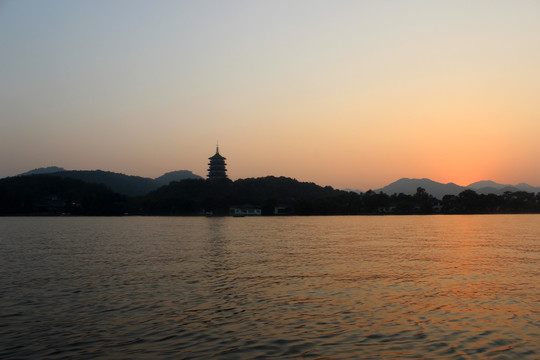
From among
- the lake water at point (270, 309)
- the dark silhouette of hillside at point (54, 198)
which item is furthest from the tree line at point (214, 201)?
the lake water at point (270, 309)

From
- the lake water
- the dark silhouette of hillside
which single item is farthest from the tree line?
the lake water

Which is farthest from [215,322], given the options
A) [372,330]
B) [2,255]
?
[2,255]

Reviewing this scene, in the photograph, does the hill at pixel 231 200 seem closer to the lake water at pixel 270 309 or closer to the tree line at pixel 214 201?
the tree line at pixel 214 201

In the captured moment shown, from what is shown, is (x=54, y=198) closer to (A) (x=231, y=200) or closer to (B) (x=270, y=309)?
(A) (x=231, y=200)

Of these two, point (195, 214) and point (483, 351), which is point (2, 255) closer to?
point (483, 351)

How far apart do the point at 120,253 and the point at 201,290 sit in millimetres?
17797

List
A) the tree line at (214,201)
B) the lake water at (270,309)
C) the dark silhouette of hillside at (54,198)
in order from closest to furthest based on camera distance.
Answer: the lake water at (270,309)
the dark silhouette of hillside at (54,198)
the tree line at (214,201)

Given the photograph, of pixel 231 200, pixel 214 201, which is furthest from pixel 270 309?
pixel 231 200

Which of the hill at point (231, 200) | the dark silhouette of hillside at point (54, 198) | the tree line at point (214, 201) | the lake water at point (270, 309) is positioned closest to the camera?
the lake water at point (270, 309)

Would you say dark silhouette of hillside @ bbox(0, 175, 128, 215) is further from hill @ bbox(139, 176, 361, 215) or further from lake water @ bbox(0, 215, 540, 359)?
lake water @ bbox(0, 215, 540, 359)

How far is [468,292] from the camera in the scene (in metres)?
18.4

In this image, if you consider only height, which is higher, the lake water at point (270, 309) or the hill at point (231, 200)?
the hill at point (231, 200)

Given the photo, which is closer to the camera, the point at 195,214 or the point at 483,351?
the point at 483,351

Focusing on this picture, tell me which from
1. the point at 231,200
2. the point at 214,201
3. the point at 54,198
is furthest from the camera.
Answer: the point at 54,198
